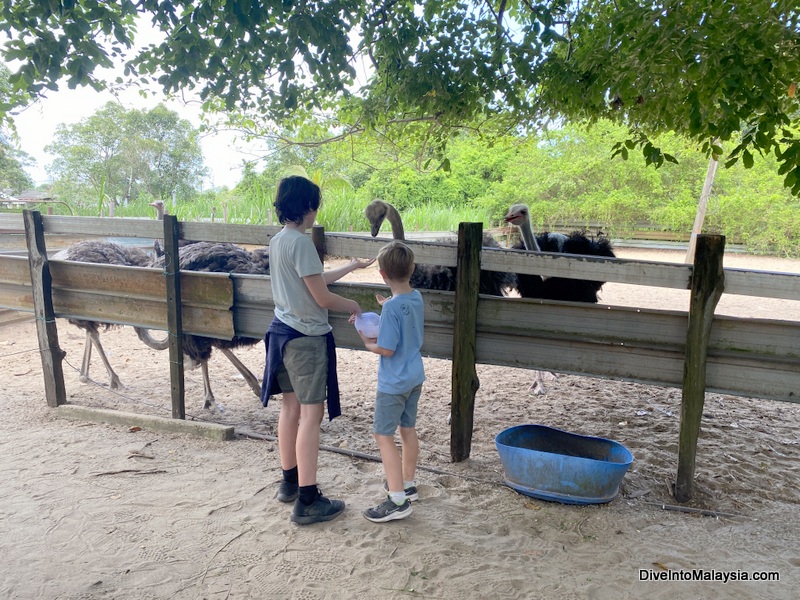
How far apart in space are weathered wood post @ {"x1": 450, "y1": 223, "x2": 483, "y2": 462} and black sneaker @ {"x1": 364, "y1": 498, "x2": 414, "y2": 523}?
0.79m

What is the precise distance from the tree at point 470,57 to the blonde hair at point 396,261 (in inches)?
57.5

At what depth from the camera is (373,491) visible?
319 cm

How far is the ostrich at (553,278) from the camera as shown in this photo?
5.15 m

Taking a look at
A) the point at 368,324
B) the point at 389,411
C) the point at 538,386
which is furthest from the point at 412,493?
the point at 538,386

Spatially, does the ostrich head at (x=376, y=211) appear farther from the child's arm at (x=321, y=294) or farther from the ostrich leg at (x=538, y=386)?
the ostrich leg at (x=538, y=386)

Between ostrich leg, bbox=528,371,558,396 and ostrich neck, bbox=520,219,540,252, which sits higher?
ostrich neck, bbox=520,219,540,252

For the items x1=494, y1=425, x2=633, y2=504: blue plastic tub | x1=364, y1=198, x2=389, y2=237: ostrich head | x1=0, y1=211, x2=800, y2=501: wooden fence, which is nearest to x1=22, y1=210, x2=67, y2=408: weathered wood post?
x1=0, y1=211, x2=800, y2=501: wooden fence

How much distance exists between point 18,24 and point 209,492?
2596 millimetres

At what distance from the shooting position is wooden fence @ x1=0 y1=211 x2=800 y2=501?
2988mm

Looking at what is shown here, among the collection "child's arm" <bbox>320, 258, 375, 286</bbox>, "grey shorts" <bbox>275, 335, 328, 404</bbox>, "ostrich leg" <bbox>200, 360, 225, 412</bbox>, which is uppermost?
"child's arm" <bbox>320, 258, 375, 286</bbox>

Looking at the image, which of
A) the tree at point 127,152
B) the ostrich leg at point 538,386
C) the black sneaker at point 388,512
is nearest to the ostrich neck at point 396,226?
the black sneaker at point 388,512

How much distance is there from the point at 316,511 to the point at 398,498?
0.39 m

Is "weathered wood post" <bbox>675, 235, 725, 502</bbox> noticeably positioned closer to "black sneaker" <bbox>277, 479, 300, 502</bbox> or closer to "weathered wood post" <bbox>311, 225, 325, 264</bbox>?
"black sneaker" <bbox>277, 479, 300, 502</bbox>

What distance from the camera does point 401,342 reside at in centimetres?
284
